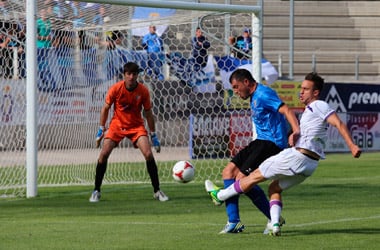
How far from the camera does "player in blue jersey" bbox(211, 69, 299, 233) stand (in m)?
10.4

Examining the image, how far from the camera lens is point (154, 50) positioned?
850 inches

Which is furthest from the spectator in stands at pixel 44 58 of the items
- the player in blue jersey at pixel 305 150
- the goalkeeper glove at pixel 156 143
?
the player in blue jersey at pixel 305 150

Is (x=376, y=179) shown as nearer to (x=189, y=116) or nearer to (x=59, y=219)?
(x=189, y=116)

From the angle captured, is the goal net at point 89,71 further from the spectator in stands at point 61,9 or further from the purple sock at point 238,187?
the purple sock at point 238,187

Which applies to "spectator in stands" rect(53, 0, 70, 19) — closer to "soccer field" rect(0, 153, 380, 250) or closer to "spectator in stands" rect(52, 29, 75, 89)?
"spectator in stands" rect(52, 29, 75, 89)

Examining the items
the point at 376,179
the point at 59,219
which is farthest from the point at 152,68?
the point at 59,219

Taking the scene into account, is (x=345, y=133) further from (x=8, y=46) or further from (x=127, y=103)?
(x=8, y=46)

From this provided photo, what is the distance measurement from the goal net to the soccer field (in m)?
1.65

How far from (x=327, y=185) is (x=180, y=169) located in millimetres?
4799

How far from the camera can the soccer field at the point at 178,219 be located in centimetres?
945

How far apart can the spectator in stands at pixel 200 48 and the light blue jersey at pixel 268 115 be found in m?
10.3

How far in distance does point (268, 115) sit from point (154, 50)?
11.3 metres

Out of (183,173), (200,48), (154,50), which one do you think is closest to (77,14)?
(154,50)

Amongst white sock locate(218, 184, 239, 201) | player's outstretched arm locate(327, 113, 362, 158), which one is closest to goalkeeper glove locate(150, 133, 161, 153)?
white sock locate(218, 184, 239, 201)
